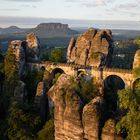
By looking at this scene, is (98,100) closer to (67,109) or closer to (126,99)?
(67,109)

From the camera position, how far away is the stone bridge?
63531 mm

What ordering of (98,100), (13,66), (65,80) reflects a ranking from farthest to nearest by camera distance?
1. (13,66)
2. (65,80)
3. (98,100)

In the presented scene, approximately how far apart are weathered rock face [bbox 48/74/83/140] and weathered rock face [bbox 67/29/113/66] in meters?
23.1

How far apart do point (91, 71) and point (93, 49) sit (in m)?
4.26

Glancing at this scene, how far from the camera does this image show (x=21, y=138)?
164ft

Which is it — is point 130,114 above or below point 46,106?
above

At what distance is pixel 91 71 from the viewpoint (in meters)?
64.8

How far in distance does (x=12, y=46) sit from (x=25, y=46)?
12.7 feet

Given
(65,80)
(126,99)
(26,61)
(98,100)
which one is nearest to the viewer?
(126,99)

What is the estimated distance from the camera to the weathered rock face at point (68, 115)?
40.9 meters

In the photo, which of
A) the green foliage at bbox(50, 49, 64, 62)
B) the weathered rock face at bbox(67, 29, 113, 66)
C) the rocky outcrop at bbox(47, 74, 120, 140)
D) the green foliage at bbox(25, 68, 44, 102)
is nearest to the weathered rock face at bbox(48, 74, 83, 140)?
the rocky outcrop at bbox(47, 74, 120, 140)

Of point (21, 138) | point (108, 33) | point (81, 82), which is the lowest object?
point (21, 138)

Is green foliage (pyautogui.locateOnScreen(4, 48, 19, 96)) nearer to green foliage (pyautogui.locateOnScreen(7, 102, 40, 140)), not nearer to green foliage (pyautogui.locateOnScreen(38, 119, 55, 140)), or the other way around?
green foliage (pyautogui.locateOnScreen(7, 102, 40, 140))

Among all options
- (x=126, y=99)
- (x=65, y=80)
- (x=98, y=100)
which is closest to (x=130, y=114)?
(x=126, y=99)
